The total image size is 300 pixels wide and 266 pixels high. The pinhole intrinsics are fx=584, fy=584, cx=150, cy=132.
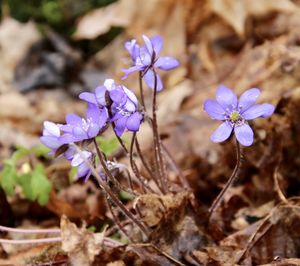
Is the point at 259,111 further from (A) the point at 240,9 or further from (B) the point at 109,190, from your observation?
(A) the point at 240,9

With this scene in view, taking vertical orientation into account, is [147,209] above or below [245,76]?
below

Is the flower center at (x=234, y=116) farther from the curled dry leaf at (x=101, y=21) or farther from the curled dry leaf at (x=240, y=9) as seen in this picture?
the curled dry leaf at (x=101, y=21)

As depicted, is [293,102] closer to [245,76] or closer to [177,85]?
[245,76]

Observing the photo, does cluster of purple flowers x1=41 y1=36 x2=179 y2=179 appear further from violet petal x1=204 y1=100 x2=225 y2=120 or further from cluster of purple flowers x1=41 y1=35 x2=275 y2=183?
violet petal x1=204 y1=100 x2=225 y2=120

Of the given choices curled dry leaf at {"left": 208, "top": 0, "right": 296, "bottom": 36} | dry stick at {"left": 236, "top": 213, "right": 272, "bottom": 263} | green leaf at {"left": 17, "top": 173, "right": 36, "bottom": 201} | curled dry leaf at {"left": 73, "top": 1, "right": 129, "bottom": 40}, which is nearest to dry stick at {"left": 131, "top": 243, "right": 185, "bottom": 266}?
dry stick at {"left": 236, "top": 213, "right": 272, "bottom": 263}

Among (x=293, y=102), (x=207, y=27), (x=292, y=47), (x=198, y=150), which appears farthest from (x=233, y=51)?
(x=293, y=102)
